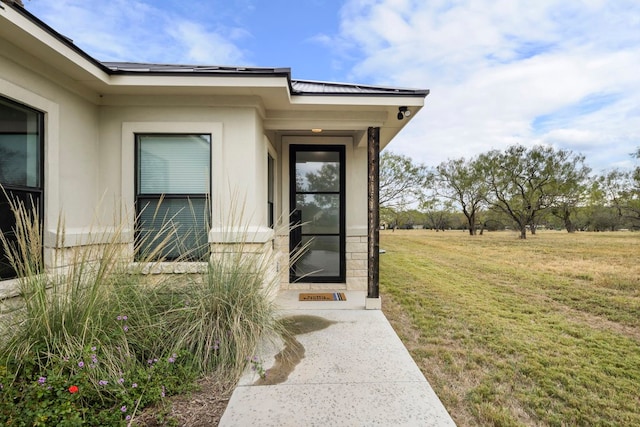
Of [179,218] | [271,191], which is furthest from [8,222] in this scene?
[271,191]

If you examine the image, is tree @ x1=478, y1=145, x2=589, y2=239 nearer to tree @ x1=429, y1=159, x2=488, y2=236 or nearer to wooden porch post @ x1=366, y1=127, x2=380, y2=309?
tree @ x1=429, y1=159, x2=488, y2=236

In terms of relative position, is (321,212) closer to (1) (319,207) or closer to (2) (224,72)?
(1) (319,207)

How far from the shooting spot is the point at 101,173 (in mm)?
3586

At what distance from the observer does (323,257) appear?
562 cm

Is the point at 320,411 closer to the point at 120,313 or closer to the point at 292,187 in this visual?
the point at 120,313

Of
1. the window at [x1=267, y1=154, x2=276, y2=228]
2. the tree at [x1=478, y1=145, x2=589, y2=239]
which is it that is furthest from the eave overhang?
the tree at [x1=478, y1=145, x2=589, y2=239]

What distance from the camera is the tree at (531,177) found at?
68.2 feet

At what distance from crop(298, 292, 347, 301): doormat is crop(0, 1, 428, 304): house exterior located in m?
1.09

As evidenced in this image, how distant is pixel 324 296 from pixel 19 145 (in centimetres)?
406

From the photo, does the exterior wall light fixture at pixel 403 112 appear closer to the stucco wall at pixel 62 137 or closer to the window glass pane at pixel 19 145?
the stucco wall at pixel 62 137

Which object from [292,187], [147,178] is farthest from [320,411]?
[292,187]

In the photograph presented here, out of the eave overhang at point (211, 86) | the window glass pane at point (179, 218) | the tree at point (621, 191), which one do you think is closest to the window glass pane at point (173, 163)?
the window glass pane at point (179, 218)

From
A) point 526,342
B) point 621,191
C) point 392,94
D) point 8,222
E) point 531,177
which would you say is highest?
point 531,177

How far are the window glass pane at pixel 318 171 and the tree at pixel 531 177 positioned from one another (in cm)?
2044
